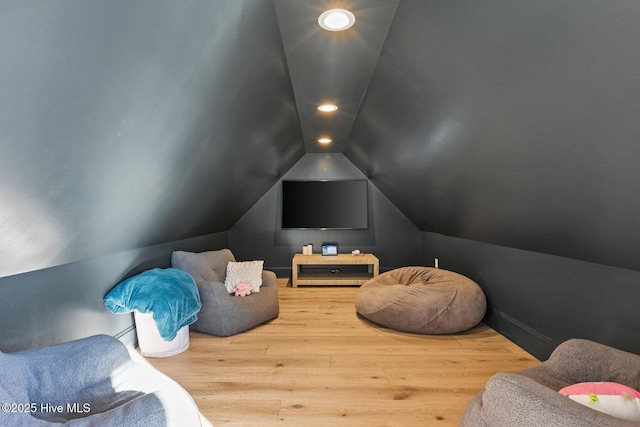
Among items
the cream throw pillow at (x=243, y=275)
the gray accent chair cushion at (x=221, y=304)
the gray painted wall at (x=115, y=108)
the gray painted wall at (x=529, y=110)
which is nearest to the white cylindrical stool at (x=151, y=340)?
the gray accent chair cushion at (x=221, y=304)

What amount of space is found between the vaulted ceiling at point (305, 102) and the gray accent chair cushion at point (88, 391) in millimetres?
546

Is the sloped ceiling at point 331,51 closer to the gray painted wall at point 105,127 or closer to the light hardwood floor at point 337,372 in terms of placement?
the gray painted wall at point 105,127

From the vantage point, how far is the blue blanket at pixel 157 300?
247cm

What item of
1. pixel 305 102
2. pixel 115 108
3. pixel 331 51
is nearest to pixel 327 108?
pixel 305 102

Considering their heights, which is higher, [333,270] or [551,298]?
[551,298]

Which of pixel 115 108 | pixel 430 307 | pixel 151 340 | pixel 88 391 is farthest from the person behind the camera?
pixel 430 307

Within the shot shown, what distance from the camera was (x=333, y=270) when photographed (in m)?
5.29

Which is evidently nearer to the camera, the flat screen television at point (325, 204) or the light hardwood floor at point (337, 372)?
the light hardwood floor at point (337, 372)

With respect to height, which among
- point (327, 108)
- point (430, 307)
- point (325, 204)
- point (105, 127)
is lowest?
point (430, 307)

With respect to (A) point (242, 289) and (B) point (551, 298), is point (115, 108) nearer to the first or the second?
(A) point (242, 289)

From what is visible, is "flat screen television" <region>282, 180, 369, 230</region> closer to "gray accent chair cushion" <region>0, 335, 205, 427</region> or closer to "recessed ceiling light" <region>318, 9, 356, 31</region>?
"recessed ceiling light" <region>318, 9, 356, 31</region>

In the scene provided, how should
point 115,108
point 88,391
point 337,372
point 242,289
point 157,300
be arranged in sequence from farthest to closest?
1. point 242,289
2. point 157,300
3. point 337,372
4. point 88,391
5. point 115,108

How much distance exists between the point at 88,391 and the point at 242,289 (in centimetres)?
187

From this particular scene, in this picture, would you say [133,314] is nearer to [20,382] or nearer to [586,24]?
[20,382]
